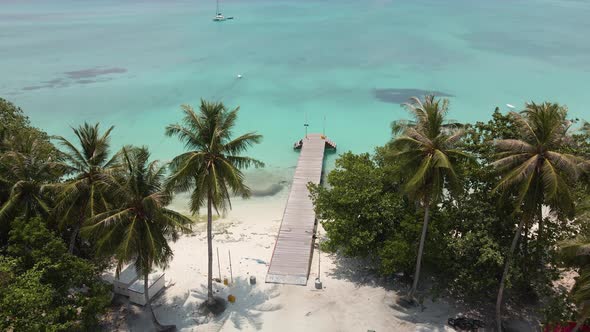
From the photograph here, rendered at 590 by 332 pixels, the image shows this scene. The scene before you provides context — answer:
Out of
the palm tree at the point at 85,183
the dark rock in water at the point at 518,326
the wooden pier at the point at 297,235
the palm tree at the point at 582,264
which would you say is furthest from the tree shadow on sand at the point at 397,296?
the palm tree at the point at 85,183

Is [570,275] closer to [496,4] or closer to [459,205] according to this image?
[459,205]

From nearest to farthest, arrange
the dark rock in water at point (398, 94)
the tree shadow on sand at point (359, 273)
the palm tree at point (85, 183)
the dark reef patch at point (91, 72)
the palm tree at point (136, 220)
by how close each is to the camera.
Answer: the palm tree at point (136, 220) → the palm tree at point (85, 183) → the tree shadow on sand at point (359, 273) → the dark rock in water at point (398, 94) → the dark reef patch at point (91, 72)

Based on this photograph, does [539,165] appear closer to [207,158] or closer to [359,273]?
[359,273]

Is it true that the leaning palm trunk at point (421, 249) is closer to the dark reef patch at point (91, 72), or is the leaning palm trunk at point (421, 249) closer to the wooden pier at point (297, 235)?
the wooden pier at point (297, 235)

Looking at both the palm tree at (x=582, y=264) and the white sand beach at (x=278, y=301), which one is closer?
the palm tree at (x=582, y=264)

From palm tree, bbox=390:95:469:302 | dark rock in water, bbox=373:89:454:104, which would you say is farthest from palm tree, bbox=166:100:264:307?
dark rock in water, bbox=373:89:454:104

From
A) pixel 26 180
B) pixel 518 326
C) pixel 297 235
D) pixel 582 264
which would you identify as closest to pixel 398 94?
pixel 297 235
